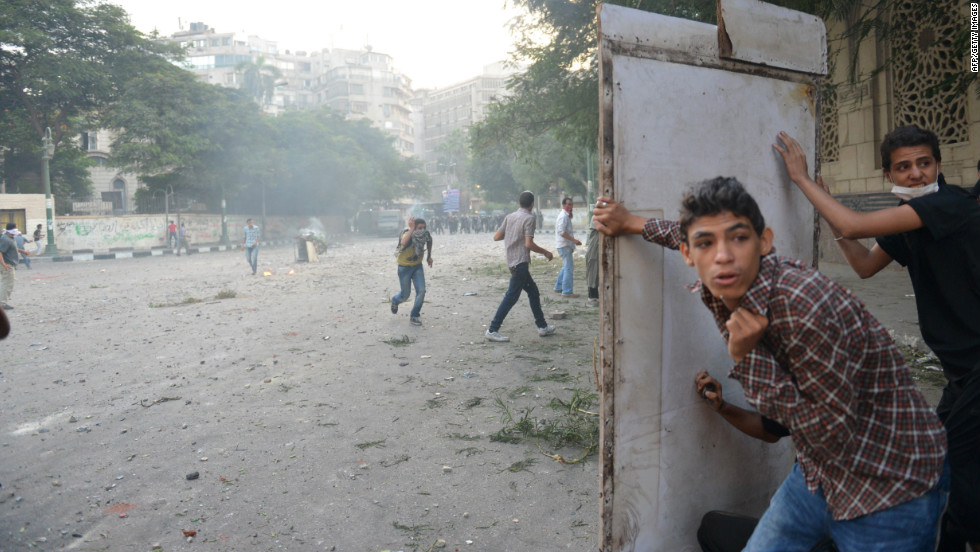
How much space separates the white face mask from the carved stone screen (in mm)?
361

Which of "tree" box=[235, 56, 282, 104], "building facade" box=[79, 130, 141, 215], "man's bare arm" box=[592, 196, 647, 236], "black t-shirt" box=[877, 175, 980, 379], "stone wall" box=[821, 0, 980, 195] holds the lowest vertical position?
"black t-shirt" box=[877, 175, 980, 379]

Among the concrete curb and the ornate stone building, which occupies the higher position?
the ornate stone building

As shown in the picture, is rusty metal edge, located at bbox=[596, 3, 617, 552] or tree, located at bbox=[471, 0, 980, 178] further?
tree, located at bbox=[471, 0, 980, 178]

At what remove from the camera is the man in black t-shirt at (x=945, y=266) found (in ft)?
6.09

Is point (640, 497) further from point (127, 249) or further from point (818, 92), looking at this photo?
point (127, 249)

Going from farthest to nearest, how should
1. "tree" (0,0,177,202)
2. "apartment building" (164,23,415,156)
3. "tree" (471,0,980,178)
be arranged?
"apartment building" (164,23,415,156) → "tree" (0,0,177,202) → "tree" (471,0,980,178)

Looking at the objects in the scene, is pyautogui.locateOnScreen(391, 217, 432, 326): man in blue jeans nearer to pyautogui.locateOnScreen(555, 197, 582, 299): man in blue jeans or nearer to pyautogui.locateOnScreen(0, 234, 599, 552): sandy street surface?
pyautogui.locateOnScreen(0, 234, 599, 552): sandy street surface

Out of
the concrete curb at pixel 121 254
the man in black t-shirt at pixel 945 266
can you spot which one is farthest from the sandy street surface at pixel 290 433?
the concrete curb at pixel 121 254

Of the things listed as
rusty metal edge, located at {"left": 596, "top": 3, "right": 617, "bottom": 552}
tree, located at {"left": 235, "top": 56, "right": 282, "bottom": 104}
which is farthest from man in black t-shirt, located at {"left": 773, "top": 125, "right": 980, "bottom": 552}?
tree, located at {"left": 235, "top": 56, "right": 282, "bottom": 104}

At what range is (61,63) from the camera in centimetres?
2722

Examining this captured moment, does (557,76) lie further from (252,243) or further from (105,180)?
(105,180)

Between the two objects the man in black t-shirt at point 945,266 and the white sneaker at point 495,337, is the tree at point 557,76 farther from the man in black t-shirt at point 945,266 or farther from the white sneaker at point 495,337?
the man in black t-shirt at point 945,266

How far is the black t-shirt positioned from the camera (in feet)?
6.38

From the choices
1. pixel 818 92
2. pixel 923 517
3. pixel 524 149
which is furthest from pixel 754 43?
pixel 524 149
